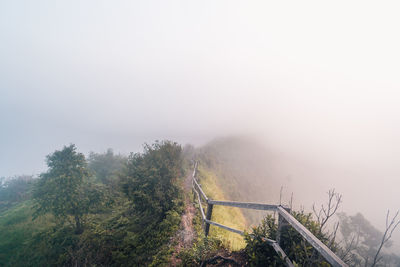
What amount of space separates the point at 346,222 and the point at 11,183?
52.4 meters

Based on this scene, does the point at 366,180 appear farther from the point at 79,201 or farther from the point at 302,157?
the point at 79,201

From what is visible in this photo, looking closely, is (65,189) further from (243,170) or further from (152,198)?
(243,170)

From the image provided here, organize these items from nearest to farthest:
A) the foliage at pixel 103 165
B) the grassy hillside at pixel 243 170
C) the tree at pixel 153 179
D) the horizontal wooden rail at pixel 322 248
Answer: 1. the horizontal wooden rail at pixel 322 248
2. the tree at pixel 153 179
3. the foliage at pixel 103 165
4. the grassy hillside at pixel 243 170

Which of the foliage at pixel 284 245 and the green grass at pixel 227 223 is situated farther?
the green grass at pixel 227 223

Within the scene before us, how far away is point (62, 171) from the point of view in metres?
10.8

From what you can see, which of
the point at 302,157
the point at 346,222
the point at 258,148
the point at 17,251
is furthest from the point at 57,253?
the point at 302,157

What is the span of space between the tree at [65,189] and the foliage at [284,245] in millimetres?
11119

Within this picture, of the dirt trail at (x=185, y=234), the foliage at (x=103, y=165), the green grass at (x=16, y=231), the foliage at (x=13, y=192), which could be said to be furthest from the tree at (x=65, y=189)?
the foliage at (x=13, y=192)

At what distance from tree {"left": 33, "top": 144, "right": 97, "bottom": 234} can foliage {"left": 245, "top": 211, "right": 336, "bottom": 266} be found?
11.1 m

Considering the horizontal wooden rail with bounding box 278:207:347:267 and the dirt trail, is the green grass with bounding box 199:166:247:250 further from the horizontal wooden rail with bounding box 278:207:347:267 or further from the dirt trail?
the horizontal wooden rail with bounding box 278:207:347:267

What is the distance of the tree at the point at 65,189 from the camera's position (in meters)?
10.2

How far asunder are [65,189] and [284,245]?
12.4 m

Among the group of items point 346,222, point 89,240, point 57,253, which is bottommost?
point 346,222

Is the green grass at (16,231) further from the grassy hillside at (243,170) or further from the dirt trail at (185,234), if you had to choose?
the grassy hillside at (243,170)
